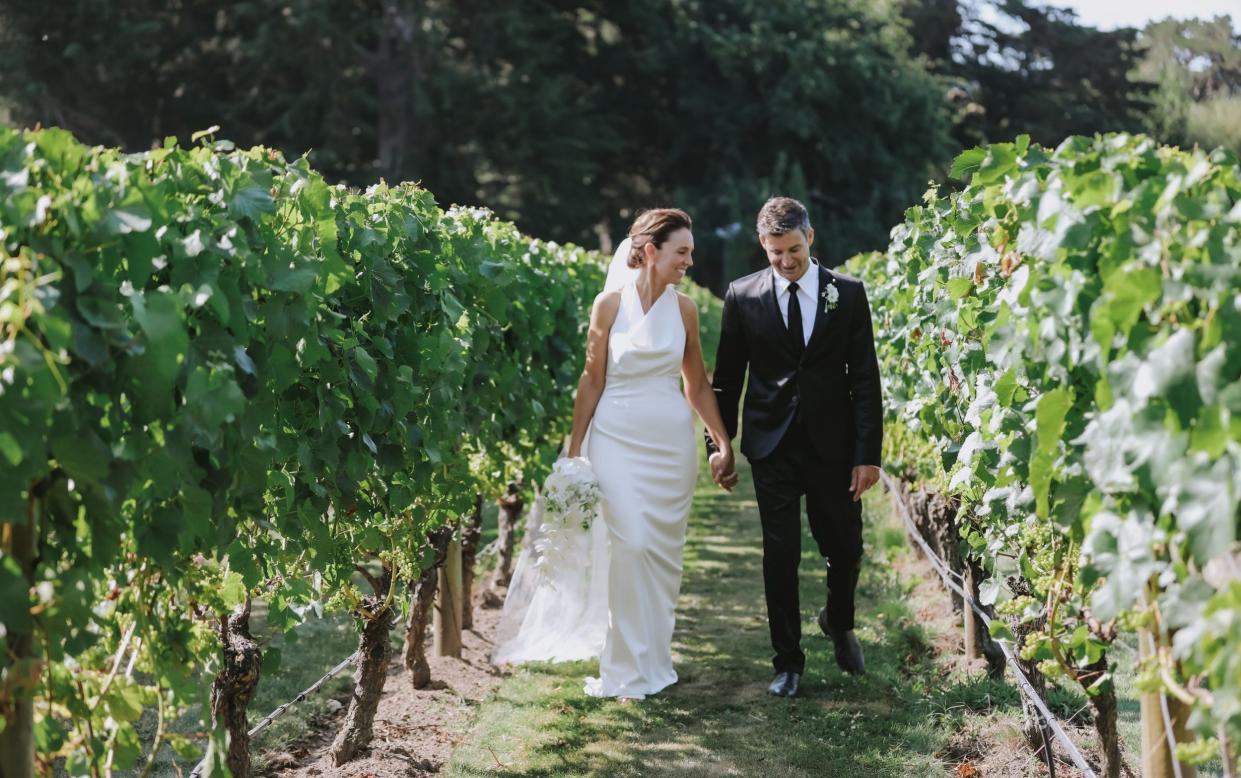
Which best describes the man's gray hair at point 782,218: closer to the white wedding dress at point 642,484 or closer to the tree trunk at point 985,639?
the white wedding dress at point 642,484

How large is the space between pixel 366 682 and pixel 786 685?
1790 mm

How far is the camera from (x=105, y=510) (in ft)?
7.97

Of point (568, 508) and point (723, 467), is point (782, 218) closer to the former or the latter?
point (723, 467)

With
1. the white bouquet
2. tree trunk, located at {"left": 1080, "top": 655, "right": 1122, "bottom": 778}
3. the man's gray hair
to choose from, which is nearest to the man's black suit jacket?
the man's gray hair

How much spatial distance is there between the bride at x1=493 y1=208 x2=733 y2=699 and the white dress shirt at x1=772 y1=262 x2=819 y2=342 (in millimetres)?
362

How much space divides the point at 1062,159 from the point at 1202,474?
1091 mm

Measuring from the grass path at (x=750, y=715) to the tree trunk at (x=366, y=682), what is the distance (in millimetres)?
366

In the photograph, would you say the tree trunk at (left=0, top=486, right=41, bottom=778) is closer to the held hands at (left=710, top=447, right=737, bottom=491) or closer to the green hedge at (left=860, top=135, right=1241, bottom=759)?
the green hedge at (left=860, top=135, right=1241, bottom=759)

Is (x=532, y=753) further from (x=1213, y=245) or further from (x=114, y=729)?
(x=1213, y=245)

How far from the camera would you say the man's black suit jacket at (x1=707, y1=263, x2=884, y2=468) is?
539 cm

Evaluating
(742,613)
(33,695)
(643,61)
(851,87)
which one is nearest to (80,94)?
(643,61)

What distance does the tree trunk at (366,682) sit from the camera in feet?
15.6

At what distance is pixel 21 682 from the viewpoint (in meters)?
2.27

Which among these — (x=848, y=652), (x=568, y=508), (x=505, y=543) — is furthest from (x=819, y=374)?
(x=505, y=543)
